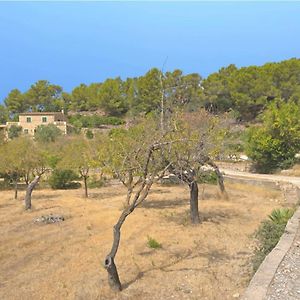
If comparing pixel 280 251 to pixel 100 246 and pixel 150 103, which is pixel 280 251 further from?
pixel 150 103

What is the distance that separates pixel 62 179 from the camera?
30.2 meters

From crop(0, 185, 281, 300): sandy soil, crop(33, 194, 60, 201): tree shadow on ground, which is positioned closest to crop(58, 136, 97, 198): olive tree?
crop(33, 194, 60, 201): tree shadow on ground

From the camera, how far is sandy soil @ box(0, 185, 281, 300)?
31.6 ft

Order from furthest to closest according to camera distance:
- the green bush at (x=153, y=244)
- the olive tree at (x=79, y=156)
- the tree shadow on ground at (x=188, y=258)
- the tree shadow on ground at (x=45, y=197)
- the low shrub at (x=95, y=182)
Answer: the low shrub at (x=95, y=182)
the tree shadow on ground at (x=45, y=197)
the olive tree at (x=79, y=156)
the green bush at (x=153, y=244)
the tree shadow on ground at (x=188, y=258)

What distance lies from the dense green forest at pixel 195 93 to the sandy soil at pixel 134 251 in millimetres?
22187

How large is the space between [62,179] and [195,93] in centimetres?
3059

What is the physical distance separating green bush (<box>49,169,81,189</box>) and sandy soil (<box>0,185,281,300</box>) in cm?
821

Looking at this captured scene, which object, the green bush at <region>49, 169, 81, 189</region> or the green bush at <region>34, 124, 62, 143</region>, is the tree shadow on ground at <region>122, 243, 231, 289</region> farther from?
the green bush at <region>34, 124, 62, 143</region>

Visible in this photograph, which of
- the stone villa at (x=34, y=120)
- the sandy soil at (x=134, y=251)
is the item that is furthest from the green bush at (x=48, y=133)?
the sandy soil at (x=134, y=251)

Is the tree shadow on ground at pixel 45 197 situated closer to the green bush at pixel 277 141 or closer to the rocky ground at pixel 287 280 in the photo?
the green bush at pixel 277 141

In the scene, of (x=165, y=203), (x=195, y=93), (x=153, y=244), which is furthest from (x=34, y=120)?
(x=153, y=244)

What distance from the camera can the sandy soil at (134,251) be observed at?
963 centimetres

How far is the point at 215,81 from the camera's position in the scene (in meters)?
58.2

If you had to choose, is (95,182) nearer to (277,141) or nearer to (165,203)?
(165,203)
